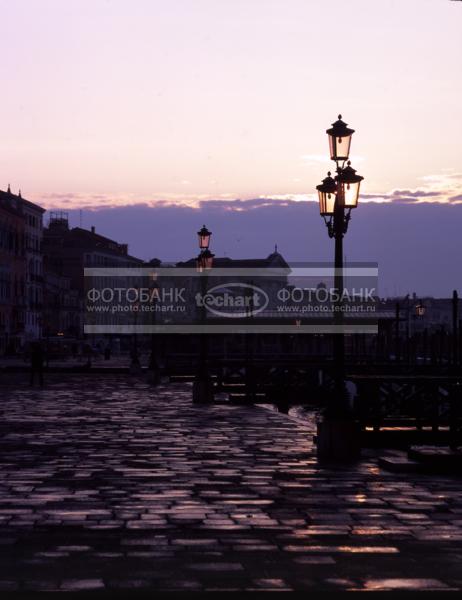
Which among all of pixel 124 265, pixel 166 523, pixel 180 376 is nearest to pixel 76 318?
pixel 124 265

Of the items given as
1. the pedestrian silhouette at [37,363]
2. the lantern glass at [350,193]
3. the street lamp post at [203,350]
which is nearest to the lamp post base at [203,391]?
the street lamp post at [203,350]

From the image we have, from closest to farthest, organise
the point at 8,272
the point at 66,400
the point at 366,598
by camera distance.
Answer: the point at 366,598 < the point at 66,400 < the point at 8,272

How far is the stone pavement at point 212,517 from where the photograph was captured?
7871 millimetres

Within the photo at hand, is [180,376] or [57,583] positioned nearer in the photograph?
[57,583]

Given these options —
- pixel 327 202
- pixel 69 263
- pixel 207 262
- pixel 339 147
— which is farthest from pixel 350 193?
pixel 69 263

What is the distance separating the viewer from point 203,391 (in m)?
31.2

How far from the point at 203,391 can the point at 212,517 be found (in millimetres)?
20645

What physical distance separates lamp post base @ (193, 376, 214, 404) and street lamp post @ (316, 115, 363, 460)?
13797 mm

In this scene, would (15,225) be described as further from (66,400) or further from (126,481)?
(126,481)

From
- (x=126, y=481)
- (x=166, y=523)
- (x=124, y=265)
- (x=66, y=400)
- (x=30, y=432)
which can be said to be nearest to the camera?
(x=166, y=523)

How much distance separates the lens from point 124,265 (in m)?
190

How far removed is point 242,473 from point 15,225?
336 ft

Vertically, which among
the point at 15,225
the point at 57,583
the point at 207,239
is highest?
the point at 15,225

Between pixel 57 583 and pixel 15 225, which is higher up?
pixel 15 225
